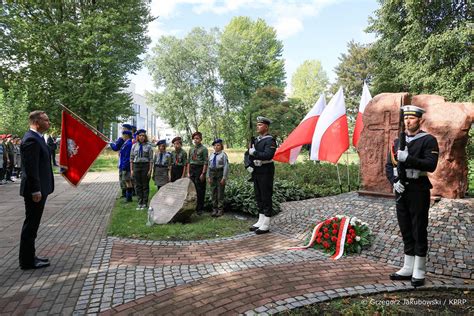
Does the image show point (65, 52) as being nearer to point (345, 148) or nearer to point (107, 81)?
point (107, 81)

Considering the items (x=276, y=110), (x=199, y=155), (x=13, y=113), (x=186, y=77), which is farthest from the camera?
(x=186, y=77)

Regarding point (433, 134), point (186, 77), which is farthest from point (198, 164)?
point (186, 77)

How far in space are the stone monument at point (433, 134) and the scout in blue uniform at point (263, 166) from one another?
2.62m

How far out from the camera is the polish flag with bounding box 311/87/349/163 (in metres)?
9.43

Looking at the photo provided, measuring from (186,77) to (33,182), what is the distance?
4019cm

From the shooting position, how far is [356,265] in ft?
16.3

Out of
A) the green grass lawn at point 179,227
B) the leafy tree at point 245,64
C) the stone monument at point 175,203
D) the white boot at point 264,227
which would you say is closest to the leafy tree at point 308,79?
the leafy tree at point 245,64

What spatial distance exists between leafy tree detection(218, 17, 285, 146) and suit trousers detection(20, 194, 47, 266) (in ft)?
128

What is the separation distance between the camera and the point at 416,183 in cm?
423

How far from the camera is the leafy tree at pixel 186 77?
42531 mm

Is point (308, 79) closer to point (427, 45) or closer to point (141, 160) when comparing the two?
point (427, 45)

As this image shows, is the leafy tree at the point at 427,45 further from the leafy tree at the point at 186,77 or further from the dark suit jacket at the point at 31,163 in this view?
the leafy tree at the point at 186,77

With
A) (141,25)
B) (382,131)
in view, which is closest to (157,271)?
(382,131)

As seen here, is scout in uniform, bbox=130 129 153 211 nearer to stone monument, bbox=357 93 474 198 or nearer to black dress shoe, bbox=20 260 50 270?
black dress shoe, bbox=20 260 50 270
